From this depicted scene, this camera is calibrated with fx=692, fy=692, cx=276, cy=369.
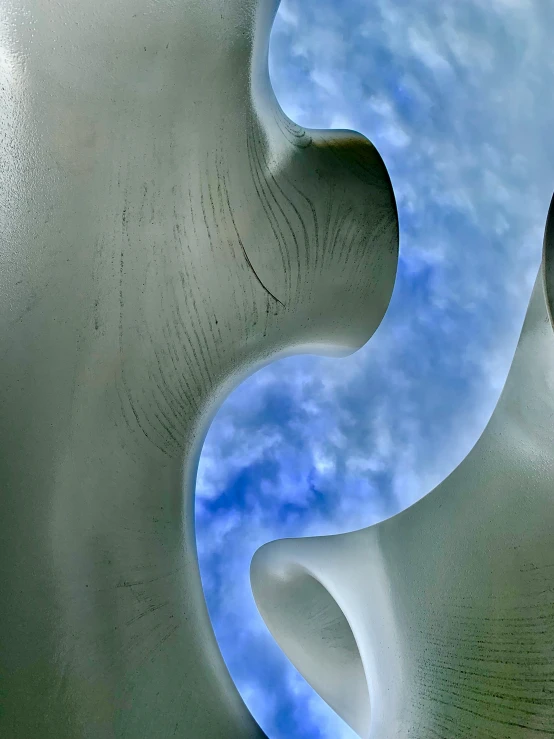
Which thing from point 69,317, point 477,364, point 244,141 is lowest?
point 69,317

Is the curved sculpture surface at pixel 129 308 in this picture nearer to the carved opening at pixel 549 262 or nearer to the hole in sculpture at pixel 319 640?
the carved opening at pixel 549 262

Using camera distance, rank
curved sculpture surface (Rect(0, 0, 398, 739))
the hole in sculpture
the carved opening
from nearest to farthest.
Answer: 1. curved sculpture surface (Rect(0, 0, 398, 739))
2. the carved opening
3. the hole in sculpture

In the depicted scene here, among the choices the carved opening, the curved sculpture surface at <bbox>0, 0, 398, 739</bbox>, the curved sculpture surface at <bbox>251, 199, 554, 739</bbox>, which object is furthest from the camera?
the carved opening

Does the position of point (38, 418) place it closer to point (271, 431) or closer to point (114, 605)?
point (114, 605)

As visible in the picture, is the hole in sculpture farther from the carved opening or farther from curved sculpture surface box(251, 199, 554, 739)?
the carved opening

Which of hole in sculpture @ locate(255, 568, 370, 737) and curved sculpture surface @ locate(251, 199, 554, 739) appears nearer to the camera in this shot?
curved sculpture surface @ locate(251, 199, 554, 739)

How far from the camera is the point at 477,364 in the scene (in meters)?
4.46

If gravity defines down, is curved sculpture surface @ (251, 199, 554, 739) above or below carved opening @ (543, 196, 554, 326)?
below

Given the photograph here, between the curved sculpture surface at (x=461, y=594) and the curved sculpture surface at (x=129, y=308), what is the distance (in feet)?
2.89

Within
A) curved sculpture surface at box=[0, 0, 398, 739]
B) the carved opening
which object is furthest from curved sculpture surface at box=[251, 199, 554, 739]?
curved sculpture surface at box=[0, 0, 398, 739]

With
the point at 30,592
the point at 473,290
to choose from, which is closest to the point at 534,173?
the point at 473,290

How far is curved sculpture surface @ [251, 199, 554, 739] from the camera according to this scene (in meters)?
2.81

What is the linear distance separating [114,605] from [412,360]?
2.66 m

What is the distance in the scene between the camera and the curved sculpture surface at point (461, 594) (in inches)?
111
